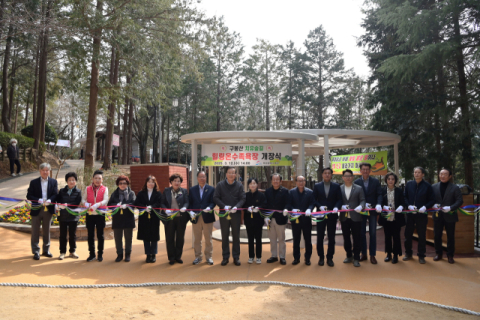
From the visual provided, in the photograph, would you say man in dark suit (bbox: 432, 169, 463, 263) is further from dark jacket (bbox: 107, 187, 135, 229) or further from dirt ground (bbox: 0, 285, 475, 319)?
dark jacket (bbox: 107, 187, 135, 229)

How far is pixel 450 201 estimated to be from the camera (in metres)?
6.32

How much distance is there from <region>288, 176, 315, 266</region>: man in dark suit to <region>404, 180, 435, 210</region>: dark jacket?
1847 mm

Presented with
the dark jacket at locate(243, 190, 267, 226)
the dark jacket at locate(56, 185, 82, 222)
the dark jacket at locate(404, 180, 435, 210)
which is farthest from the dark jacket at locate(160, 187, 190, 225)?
the dark jacket at locate(404, 180, 435, 210)

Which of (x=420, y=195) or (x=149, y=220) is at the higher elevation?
(x=420, y=195)

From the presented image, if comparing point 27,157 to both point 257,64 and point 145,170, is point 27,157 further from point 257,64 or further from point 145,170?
point 257,64

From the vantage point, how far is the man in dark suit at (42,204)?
6.50m

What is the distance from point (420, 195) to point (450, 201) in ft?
1.66

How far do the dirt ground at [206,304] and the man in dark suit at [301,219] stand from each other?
1.39 meters

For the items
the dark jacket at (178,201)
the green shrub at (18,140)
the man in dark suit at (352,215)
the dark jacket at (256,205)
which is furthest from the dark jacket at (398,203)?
the green shrub at (18,140)

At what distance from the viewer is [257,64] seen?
33.6 m

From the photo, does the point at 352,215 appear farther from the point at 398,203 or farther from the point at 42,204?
the point at 42,204

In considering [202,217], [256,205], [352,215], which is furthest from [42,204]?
[352,215]

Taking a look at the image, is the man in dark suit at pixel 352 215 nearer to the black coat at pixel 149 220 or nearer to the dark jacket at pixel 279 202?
the dark jacket at pixel 279 202

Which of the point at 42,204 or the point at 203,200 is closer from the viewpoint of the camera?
the point at 42,204
